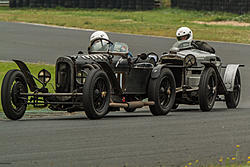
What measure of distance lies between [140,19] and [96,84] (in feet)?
94.0

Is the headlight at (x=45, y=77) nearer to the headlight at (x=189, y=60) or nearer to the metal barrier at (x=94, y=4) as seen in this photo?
the headlight at (x=189, y=60)

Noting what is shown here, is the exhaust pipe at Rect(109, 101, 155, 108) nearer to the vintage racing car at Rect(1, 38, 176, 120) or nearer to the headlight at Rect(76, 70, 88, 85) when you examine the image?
the vintage racing car at Rect(1, 38, 176, 120)

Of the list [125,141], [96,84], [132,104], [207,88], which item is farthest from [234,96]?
[125,141]

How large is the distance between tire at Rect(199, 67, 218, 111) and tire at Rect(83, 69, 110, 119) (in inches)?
106

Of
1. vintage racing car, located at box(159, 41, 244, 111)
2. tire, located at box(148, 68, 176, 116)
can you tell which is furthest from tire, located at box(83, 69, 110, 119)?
vintage racing car, located at box(159, 41, 244, 111)

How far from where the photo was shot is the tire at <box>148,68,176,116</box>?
1095 cm

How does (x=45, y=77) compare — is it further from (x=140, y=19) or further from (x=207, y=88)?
(x=140, y=19)

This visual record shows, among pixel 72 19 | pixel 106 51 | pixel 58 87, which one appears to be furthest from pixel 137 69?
pixel 72 19

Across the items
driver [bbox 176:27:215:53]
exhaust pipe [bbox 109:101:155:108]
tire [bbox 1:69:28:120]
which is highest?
driver [bbox 176:27:215:53]

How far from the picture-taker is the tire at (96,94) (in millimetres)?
9461

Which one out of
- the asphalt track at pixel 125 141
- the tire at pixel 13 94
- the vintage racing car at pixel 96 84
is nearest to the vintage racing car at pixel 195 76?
the vintage racing car at pixel 96 84

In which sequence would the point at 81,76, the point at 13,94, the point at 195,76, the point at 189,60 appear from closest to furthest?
the point at 13,94, the point at 81,76, the point at 189,60, the point at 195,76

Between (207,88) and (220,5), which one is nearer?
(207,88)

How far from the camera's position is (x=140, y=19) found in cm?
3819
